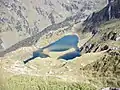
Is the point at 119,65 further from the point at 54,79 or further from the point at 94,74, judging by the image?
the point at 54,79

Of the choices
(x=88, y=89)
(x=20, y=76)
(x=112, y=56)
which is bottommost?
(x=88, y=89)

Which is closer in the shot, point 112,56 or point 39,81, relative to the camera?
point 39,81

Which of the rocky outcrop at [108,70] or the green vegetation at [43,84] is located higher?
the rocky outcrop at [108,70]

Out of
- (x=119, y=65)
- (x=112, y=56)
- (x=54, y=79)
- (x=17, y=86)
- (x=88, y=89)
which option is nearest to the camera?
(x=17, y=86)

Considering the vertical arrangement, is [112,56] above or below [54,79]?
above

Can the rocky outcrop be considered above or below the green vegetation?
above

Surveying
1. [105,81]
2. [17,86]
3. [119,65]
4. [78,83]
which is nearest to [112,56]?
[119,65]

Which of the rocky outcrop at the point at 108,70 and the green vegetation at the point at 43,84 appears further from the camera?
the rocky outcrop at the point at 108,70

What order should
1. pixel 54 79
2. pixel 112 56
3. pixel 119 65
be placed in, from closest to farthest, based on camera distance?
1. pixel 54 79
2. pixel 119 65
3. pixel 112 56

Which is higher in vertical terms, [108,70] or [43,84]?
[108,70]

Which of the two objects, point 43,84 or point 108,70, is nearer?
point 43,84

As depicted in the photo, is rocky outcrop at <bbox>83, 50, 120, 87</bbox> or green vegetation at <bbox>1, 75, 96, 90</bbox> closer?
green vegetation at <bbox>1, 75, 96, 90</bbox>
